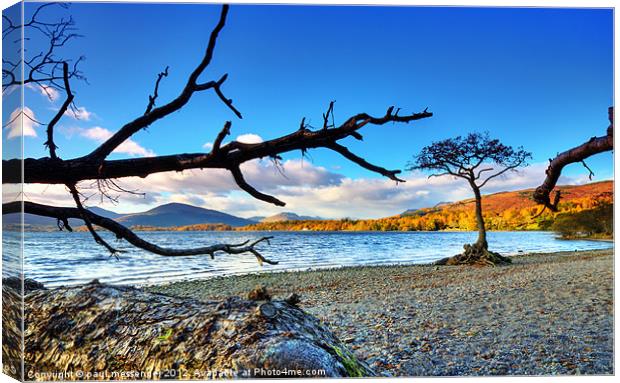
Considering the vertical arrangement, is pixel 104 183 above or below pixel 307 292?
above

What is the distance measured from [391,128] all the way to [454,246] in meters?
1.54

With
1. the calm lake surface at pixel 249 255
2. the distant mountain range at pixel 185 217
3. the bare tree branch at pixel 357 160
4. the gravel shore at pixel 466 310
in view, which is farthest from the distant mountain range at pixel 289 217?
the bare tree branch at pixel 357 160

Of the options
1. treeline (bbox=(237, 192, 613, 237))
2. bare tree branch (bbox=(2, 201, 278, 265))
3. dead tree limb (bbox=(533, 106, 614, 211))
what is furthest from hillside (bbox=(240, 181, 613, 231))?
dead tree limb (bbox=(533, 106, 614, 211))

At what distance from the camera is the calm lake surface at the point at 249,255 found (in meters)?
3.22

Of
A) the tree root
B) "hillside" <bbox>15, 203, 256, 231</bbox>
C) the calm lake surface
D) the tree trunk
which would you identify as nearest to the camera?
the calm lake surface

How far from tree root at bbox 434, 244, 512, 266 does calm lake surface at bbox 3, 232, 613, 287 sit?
0.07m

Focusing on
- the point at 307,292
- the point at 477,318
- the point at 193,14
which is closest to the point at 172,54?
the point at 193,14

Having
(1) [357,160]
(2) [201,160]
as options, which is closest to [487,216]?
(1) [357,160]

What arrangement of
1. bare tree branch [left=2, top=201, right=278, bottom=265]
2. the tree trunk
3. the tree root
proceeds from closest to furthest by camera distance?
bare tree branch [left=2, top=201, right=278, bottom=265], the tree trunk, the tree root

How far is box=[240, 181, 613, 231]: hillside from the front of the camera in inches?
136

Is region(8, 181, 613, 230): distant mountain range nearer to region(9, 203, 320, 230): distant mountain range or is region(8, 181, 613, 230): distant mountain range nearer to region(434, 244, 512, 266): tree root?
→ region(9, 203, 320, 230): distant mountain range

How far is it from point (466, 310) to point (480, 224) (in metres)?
0.71

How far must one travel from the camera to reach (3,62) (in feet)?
9.05

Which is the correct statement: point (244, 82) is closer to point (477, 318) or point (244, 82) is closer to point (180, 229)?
point (180, 229)
